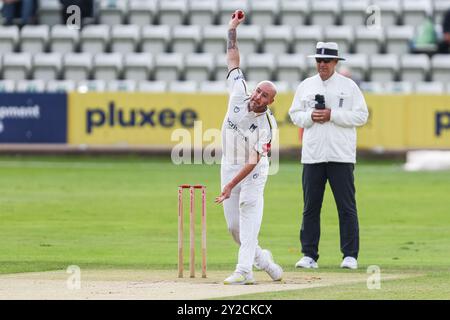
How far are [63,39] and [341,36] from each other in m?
7.25

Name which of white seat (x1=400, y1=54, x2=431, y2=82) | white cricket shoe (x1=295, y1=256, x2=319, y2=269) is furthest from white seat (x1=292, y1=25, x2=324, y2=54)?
white cricket shoe (x1=295, y1=256, x2=319, y2=269)

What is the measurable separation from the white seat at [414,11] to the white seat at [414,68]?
1632mm

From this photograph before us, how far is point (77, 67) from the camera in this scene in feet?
120

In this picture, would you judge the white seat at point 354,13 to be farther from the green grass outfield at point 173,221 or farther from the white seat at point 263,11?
the green grass outfield at point 173,221

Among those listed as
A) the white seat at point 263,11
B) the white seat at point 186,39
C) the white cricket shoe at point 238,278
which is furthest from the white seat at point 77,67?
the white cricket shoe at point 238,278

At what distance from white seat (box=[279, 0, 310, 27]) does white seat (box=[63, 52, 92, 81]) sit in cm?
535

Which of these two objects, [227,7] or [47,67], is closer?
[47,67]

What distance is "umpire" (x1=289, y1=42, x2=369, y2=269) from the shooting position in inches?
618

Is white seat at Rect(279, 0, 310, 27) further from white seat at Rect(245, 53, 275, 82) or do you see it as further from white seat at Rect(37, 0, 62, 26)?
white seat at Rect(37, 0, 62, 26)

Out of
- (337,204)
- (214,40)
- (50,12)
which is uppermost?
(50,12)

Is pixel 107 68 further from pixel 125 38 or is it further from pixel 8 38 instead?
pixel 8 38

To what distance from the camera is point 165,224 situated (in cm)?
2083

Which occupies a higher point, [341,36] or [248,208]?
[341,36]

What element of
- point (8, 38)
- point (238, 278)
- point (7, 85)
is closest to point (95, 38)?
point (8, 38)
